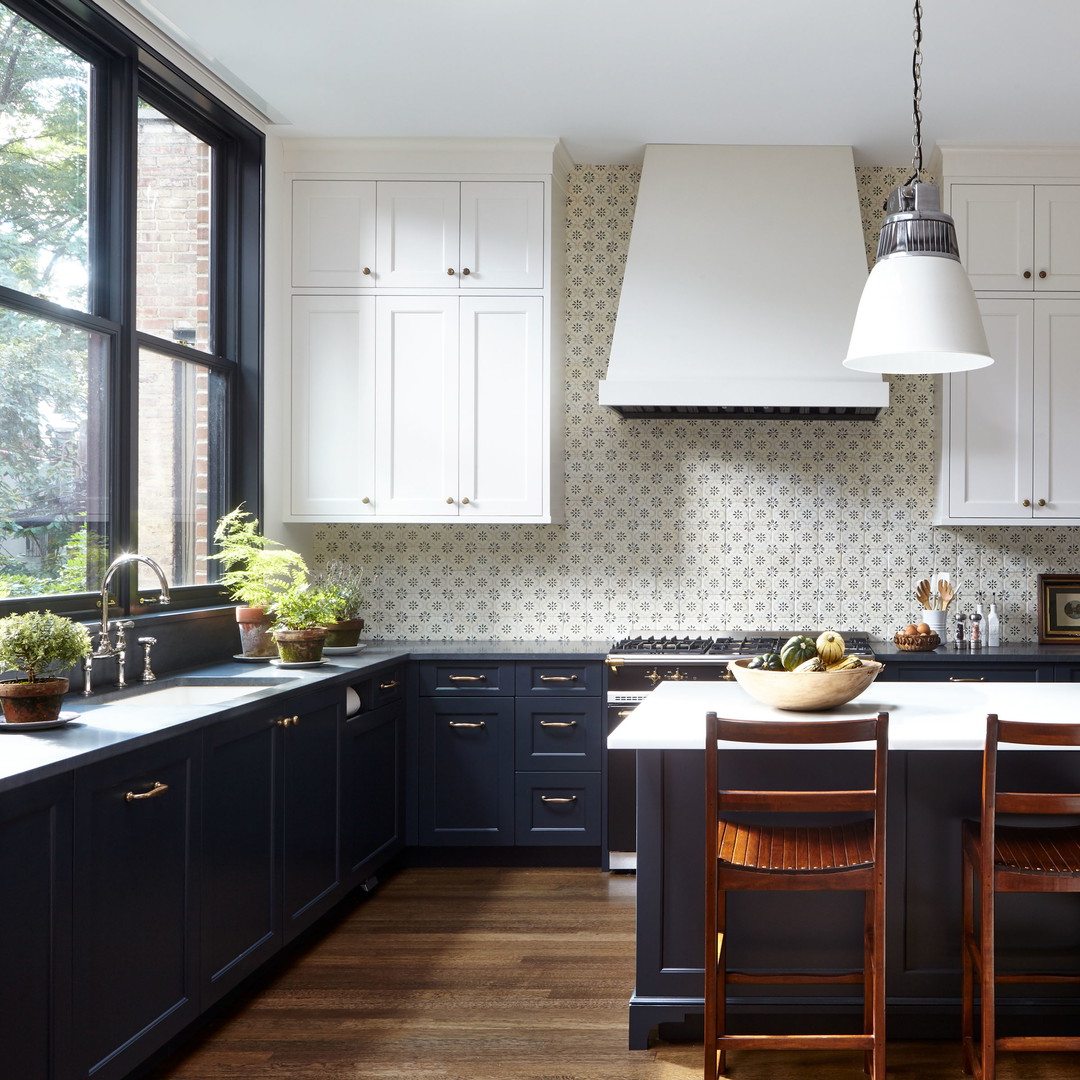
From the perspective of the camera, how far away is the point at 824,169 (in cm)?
438

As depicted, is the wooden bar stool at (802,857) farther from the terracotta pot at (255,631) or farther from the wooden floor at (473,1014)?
the terracotta pot at (255,631)

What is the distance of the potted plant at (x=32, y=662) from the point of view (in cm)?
227

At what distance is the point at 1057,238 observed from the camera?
435 cm

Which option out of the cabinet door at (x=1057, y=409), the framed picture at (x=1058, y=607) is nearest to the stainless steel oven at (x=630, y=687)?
the framed picture at (x=1058, y=607)

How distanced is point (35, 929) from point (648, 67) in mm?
3287

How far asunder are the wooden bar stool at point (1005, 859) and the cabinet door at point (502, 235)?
2.87 metres

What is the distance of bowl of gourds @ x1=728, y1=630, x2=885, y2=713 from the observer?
252 cm

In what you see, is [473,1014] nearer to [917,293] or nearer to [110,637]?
[110,637]

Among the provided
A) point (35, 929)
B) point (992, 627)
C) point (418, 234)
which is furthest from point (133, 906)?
point (992, 627)

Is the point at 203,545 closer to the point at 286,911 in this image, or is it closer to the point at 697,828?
the point at 286,911

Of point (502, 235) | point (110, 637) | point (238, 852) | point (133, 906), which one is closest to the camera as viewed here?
point (133, 906)

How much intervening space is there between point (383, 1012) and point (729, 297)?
2.98 meters

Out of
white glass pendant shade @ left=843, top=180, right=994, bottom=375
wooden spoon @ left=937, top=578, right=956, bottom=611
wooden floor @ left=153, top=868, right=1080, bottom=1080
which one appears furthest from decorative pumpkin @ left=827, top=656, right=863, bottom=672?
wooden spoon @ left=937, top=578, right=956, bottom=611

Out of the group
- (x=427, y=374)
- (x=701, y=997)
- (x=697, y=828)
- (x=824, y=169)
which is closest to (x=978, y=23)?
(x=824, y=169)
